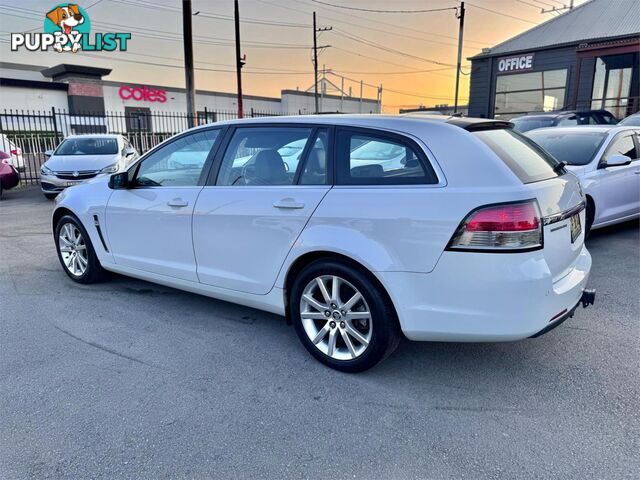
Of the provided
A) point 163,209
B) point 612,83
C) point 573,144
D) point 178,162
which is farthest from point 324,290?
point 612,83

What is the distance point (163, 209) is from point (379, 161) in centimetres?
193

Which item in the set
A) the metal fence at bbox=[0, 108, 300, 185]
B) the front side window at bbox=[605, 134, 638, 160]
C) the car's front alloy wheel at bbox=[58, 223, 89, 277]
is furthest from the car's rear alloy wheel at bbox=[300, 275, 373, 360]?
the metal fence at bbox=[0, 108, 300, 185]

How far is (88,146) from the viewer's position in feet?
38.2

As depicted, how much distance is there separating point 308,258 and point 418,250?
81cm

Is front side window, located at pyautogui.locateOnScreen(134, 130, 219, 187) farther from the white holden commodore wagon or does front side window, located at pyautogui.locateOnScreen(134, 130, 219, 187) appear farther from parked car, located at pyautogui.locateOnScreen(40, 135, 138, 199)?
parked car, located at pyautogui.locateOnScreen(40, 135, 138, 199)

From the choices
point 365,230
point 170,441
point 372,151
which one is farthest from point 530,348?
point 170,441

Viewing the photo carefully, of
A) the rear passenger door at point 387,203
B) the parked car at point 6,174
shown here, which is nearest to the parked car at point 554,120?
the rear passenger door at point 387,203

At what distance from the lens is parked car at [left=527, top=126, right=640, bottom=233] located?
19.5ft

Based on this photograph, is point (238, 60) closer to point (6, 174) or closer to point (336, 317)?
point (6, 174)

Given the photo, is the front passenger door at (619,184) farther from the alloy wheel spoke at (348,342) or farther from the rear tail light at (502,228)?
the alloy wheel spoke at (348,342)

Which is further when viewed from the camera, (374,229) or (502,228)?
Answer: (374,229)

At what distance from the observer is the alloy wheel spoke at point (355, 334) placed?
297 centimetres

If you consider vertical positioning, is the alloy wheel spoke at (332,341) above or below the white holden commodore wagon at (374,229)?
below

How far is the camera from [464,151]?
8.87ft
